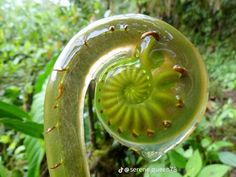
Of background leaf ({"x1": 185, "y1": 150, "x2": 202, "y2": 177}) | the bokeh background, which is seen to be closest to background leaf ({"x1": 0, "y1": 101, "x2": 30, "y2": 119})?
the bokeh background

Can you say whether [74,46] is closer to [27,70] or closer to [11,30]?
[27,70]

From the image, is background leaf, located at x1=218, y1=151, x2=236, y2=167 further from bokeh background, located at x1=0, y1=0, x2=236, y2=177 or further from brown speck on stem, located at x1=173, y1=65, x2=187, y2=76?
brown speck on stem, located at x1=173, y1=65, x2=187, y2=76

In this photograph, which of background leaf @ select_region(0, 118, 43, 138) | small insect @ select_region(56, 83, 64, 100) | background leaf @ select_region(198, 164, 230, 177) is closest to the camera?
small insect @ select_region(56, 83, 64, 100)

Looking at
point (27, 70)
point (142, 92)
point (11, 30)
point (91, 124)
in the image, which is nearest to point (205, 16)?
point (11, 30)

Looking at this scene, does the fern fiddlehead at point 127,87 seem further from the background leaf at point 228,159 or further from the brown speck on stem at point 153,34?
the background leaf at point 228,159

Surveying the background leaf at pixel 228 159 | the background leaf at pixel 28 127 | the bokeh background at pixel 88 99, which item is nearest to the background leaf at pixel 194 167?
the bokeh background at pixel 88 99

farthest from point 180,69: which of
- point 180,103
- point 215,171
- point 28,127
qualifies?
point 28,127
